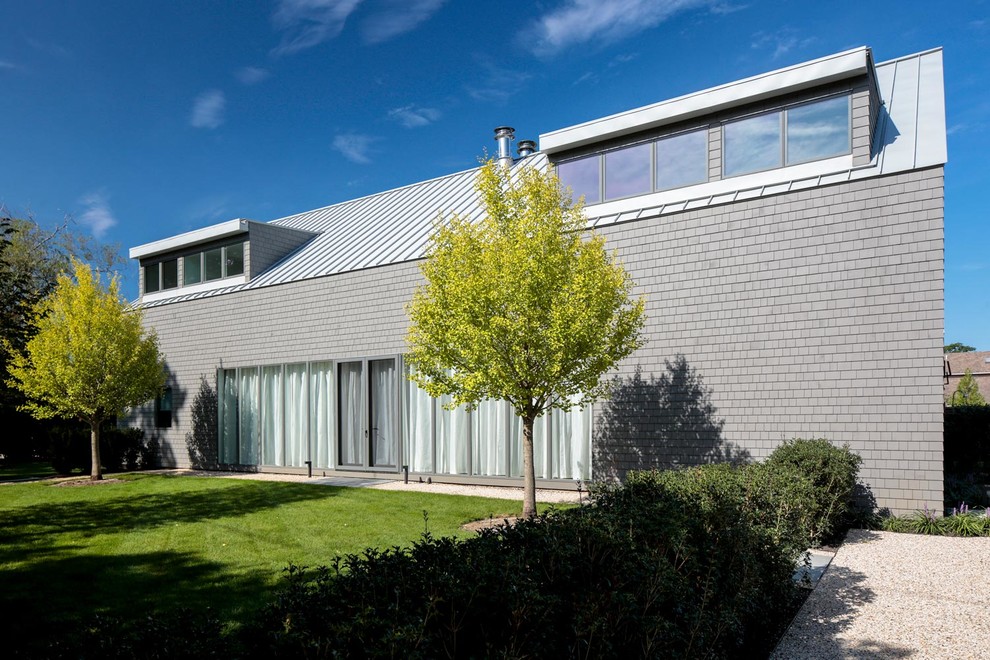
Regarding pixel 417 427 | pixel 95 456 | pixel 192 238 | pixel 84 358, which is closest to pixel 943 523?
pixel 417 427

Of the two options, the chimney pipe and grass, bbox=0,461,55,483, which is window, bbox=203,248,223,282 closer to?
grass, bbox=0,461,55,483

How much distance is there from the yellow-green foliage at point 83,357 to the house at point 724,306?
3.26 m

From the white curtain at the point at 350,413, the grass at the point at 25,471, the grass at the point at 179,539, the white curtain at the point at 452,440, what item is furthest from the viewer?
the grass at the point at 25,471

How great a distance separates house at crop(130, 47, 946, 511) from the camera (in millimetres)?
9031

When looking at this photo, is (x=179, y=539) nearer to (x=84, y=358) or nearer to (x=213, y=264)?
(x=84, y=358)

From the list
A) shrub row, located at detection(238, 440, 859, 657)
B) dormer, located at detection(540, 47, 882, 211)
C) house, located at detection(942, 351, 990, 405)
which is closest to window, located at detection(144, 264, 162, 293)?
dormer, located at detection(540, 47, 882, 211)

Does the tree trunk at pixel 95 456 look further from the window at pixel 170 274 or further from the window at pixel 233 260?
the window at pixel 170 274

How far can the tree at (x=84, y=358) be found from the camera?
14672 millimetres

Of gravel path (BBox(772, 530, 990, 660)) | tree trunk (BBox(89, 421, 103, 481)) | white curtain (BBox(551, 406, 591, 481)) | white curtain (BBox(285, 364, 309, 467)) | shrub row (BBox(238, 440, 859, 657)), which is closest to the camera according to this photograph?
shrub row (BBox(238, 440, 859, 657))

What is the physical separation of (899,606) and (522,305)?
5.11 meters

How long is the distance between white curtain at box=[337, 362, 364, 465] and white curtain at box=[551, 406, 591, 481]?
16.7ft

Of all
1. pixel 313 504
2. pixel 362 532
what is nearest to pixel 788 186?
pixel 362 532

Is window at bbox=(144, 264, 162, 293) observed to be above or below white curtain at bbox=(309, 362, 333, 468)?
above

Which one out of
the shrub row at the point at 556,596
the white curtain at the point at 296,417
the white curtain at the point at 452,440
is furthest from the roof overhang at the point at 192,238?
the shrub row at the point at 556,596
